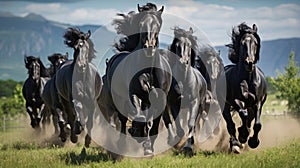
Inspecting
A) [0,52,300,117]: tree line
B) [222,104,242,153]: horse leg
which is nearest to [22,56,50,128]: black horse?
[222,104,242,153]: horse leg

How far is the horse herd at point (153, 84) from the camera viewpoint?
10383 millimetres

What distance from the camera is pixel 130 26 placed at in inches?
449

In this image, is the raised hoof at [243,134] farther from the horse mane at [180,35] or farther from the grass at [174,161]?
the horse mane at [180,35]

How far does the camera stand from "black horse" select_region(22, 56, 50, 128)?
754 inches

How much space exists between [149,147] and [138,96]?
3.40 ft

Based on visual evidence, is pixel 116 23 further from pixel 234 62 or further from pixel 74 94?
pixel 234 62

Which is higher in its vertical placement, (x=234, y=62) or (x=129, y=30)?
(x=129, y=30)

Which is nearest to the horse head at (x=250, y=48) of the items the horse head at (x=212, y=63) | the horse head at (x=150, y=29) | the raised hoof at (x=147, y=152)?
the horse head at (x=150, y=29)

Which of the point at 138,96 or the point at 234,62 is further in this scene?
the point at 234,62

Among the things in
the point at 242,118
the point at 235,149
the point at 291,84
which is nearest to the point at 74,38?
the point at 242,118

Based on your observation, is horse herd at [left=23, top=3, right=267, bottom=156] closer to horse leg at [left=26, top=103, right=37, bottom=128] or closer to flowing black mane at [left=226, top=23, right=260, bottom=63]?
flowing black mane at [left=226, top=23, right=260, bottom=63]

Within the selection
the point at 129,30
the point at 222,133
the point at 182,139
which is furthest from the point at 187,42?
the point at 222,133

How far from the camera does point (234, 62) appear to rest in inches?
514

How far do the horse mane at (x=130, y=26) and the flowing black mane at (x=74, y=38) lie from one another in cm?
74
